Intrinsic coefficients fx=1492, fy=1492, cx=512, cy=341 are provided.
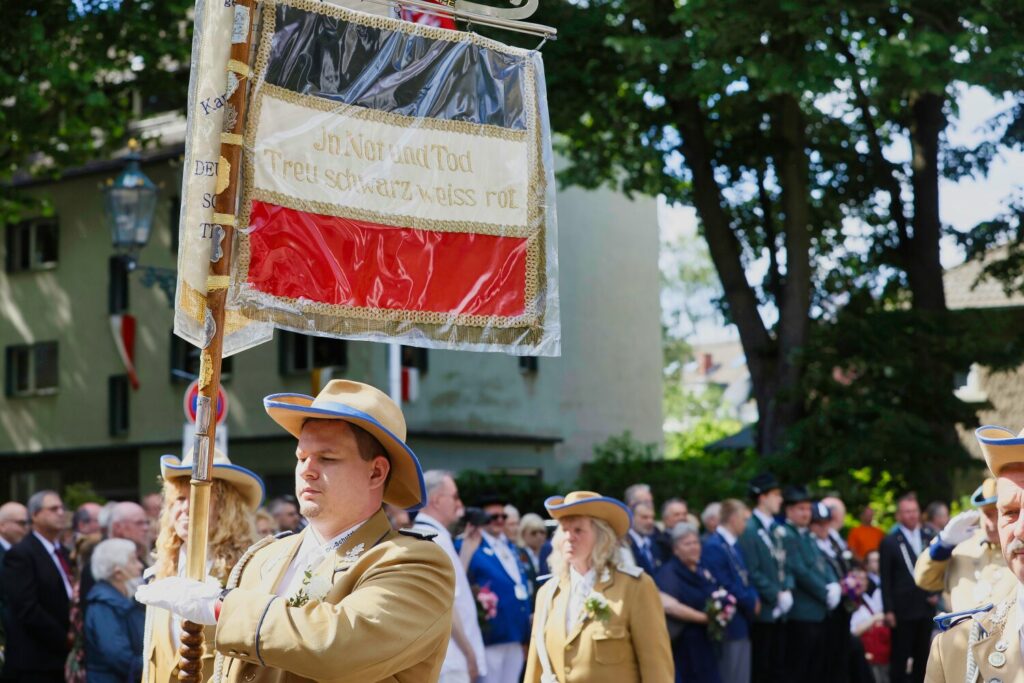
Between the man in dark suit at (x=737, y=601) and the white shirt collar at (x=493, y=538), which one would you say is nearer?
the white shirt collar at (x=493, y=538)

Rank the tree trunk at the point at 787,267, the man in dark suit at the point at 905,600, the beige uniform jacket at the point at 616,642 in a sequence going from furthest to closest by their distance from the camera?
the tree trunk at the point at 787,267
the man in dark suit at the point at 905,600
the beige uniform jacket at the point at 616,642

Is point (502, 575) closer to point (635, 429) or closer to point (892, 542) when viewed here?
point (892, 542)

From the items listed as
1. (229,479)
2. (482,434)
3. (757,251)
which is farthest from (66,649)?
(482,434)

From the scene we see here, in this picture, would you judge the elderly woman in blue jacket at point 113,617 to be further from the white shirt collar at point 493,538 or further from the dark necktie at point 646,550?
the dark necktie at point 646,550

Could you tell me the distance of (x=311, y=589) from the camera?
438cm

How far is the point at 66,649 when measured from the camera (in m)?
10.8

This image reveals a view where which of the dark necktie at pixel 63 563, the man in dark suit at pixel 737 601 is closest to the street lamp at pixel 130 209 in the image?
the dark necktie at pixel 63 563

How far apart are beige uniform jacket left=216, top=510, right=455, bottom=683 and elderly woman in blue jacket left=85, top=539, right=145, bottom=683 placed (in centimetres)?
419

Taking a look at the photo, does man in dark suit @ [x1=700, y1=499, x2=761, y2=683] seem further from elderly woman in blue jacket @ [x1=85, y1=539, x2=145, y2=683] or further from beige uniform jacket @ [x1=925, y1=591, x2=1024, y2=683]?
beige uniform jacket @ [x1=925, y1=591, x2=1024, y2=683]

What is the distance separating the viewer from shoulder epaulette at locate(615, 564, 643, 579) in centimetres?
905

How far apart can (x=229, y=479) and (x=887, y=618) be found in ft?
38.0

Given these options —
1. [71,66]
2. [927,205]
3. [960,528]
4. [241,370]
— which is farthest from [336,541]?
[241,370]

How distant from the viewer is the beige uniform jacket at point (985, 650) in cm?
430

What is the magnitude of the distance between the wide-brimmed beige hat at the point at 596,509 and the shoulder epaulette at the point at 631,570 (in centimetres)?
34
